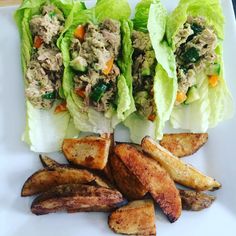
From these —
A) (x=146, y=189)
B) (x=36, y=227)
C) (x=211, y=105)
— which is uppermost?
(x=211, y=105)

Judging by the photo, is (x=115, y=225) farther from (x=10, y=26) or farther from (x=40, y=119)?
(x=10, y=26)

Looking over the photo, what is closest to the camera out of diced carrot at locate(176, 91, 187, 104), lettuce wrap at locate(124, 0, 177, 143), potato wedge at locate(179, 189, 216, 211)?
potato wedge at locate(179, 189, 216, 211)

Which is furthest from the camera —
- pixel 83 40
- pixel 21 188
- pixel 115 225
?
pixel 83 40

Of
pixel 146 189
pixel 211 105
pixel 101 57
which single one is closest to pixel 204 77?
pixel 211 105

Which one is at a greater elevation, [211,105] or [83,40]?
[83,40]

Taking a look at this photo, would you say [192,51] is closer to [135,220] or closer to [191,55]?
[191,55]

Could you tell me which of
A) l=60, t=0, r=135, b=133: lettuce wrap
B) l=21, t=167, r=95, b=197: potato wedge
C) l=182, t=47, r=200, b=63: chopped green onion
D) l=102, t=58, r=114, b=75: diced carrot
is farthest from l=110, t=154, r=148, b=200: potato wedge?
l=182, t=47, r=200, b=63: chopped green onion

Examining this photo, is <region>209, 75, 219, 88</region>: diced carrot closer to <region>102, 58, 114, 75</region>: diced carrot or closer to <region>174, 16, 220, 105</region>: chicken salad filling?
<region>174, 16, 220, 105</region>: chicken salad filling

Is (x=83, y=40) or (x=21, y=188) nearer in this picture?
(x=21, y=188)
